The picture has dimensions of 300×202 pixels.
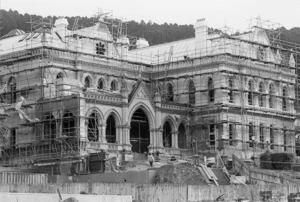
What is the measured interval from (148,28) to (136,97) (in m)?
58.6

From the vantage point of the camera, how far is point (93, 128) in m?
87.0

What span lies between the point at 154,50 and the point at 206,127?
1540 centimetres

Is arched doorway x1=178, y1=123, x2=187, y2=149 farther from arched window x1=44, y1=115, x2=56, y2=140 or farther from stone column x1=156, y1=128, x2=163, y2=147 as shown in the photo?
arched window x1=44, y1=115, x2=56, y2=140

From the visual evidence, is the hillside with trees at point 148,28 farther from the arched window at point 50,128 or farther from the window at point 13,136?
the arched window at point 50,128

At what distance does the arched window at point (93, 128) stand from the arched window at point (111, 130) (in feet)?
8.02

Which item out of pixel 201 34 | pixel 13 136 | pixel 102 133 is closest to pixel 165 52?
pixel 201 34

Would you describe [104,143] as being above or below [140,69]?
below

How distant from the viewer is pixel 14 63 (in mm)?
90688

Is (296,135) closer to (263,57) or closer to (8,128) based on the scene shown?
(263,57)

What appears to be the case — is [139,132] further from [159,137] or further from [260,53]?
[260,53]

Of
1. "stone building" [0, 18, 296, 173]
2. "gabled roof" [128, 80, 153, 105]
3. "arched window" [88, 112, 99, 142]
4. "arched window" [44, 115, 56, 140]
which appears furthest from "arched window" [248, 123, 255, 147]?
"arched window" [44, 115, 56, 140]

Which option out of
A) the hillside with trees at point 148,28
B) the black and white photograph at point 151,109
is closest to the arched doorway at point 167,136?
the black and white photograph at point 151,109

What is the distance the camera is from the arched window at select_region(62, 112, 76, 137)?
84.4 m

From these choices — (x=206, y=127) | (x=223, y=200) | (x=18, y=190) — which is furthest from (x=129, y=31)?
(x=18, y=190)
